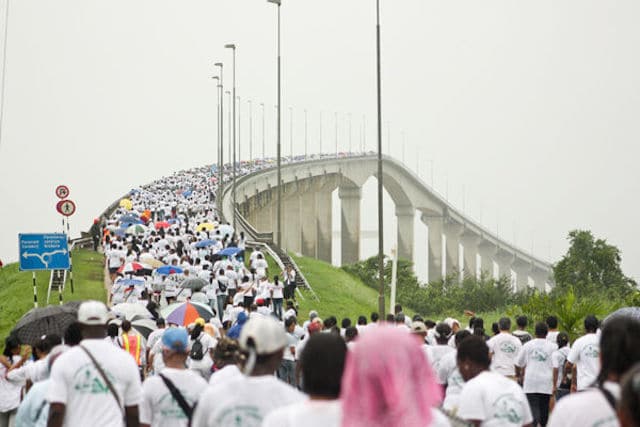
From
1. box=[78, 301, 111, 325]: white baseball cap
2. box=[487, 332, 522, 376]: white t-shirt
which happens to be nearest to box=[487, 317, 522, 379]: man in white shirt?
box=[487, 332, 522, 376]: white t-shirt

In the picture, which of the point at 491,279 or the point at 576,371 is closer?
the point at 576,371

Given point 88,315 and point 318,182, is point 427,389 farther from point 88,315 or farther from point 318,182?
point 318,182

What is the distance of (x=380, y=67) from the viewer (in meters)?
35.0

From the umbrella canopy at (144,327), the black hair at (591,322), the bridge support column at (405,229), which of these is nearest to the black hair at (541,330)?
the black hair at (591,322)

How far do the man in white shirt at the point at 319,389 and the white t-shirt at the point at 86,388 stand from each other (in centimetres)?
251

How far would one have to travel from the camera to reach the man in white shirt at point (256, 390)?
6.00 metres

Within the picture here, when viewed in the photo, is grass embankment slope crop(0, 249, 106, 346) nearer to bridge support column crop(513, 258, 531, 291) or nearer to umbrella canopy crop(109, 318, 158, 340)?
umbrella canopy crop(109, 318, 158, 340)

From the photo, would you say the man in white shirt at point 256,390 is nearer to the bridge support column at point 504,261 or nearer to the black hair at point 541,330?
the black hair at point 541,330

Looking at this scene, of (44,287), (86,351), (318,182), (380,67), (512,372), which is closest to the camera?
(86,351)

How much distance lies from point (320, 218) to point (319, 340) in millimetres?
115199

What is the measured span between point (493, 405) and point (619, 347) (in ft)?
5.67

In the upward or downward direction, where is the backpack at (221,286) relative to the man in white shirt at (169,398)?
downward

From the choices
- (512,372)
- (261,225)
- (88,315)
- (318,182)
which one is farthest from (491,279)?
(88,315)

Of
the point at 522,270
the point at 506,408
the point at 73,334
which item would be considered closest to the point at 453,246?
the point at 522,270
